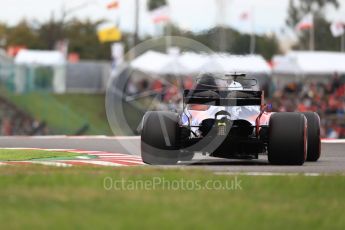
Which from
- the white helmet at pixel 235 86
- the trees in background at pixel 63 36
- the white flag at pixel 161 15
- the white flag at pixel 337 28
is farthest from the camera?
the trees in background at pixel 63 36

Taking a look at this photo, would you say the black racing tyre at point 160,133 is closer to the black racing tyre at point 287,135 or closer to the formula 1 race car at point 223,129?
the formula 1 race car at point 223,129

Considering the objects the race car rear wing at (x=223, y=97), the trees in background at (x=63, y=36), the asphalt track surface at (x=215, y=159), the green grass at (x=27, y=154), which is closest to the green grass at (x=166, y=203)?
the asphalt track surface at (x=215, y=159)

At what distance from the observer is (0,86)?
46719mm

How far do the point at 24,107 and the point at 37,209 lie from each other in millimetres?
34441

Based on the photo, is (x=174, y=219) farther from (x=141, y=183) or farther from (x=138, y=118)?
(x=138, y=118)

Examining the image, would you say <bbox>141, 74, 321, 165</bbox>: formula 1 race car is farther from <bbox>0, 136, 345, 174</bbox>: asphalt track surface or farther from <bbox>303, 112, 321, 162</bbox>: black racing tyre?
<bbox>303, 112, 321, 162</bbox>: black racing tyre

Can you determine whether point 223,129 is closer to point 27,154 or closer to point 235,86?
point 235,86

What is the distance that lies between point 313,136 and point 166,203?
24.5 ft

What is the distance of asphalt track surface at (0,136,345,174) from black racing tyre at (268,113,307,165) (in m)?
0.27

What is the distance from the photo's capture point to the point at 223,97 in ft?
48.6

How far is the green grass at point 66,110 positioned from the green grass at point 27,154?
18066mm

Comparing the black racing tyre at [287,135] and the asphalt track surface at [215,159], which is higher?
the black racing tyre at [287,135]

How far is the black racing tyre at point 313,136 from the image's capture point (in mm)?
15945

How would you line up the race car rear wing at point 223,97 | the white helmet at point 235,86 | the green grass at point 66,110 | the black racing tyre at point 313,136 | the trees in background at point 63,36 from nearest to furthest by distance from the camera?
the race car rear wing at point 223,97 < the white helmet at point 235,86 < the black racing tyre at point 313,136 < the green grass at point 66,110 < the trees in background at point 63,36
